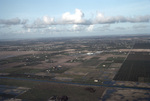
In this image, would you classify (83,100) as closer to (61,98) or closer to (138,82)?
(61,98)

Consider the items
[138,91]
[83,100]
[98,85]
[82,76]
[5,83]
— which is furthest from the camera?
[82,76]

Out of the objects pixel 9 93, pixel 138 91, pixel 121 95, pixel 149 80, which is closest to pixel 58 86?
pixel 9 93

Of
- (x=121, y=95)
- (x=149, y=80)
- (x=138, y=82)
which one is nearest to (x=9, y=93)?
(x=121, y=95)

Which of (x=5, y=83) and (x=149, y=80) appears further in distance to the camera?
(x=5, y=83)

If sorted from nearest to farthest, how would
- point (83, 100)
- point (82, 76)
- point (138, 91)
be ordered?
point (83, 100)
point (138, 91)
point (82, 76)

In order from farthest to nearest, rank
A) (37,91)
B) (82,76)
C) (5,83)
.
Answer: (82,76) → (5,83) → (37,91)

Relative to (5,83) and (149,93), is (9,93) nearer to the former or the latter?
(5,83)

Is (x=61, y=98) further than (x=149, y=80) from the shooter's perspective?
No

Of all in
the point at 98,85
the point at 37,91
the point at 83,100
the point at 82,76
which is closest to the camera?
the point at 83,100
